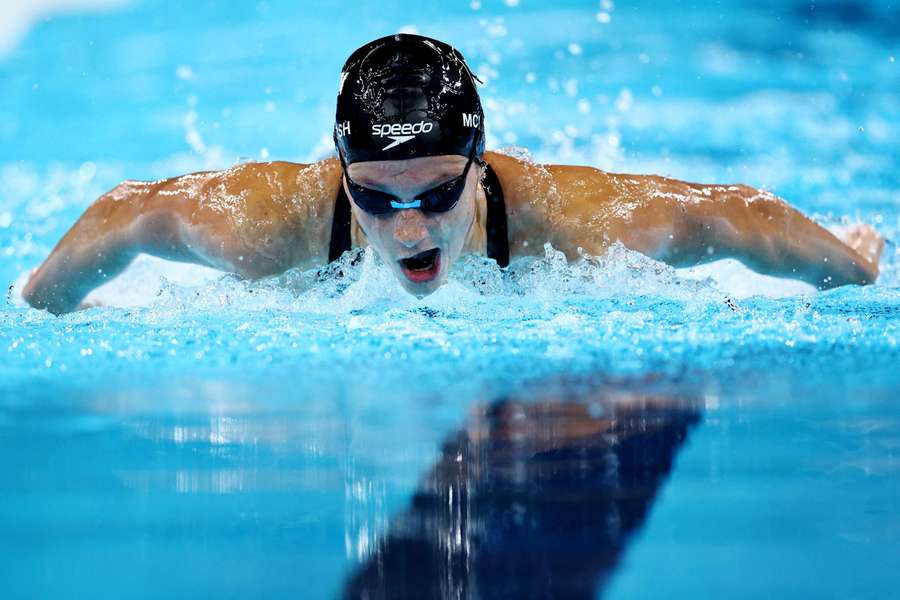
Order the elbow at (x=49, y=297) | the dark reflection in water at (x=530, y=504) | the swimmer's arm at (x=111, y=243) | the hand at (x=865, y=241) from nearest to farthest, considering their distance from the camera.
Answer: the dark reflection in water at (x=530, y=504), the swimmer's arm at (x=111, y=243), the elbow at (x=49, y=297), the hand at (x=865, y=241)

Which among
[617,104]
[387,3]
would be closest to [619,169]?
[617,104]

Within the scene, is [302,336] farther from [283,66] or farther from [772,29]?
[772,29]

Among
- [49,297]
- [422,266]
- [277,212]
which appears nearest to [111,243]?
[49,297]

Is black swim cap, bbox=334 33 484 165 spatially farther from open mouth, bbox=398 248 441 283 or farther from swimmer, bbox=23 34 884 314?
open mouth, bbox=398 248 441 283

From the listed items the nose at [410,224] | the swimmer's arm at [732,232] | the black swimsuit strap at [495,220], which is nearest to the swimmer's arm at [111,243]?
the nose at [410,224]

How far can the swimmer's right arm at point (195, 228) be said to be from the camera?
10.2 ft

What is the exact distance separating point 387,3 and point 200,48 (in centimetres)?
139

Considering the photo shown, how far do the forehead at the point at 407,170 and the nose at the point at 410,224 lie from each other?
3.4 inches

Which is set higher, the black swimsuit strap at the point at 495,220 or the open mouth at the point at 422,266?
the black swimsuit strap at the point at 495,220

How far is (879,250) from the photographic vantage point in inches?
160

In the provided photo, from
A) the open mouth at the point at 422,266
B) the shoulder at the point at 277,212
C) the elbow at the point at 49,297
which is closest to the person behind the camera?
the open mouth at the point at 422,266

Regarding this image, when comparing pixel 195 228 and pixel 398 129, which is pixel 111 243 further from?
pixel 398 129

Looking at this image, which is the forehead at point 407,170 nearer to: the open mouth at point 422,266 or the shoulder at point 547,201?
the open mouth at point 422,266

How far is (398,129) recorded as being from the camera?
2.70 metres
